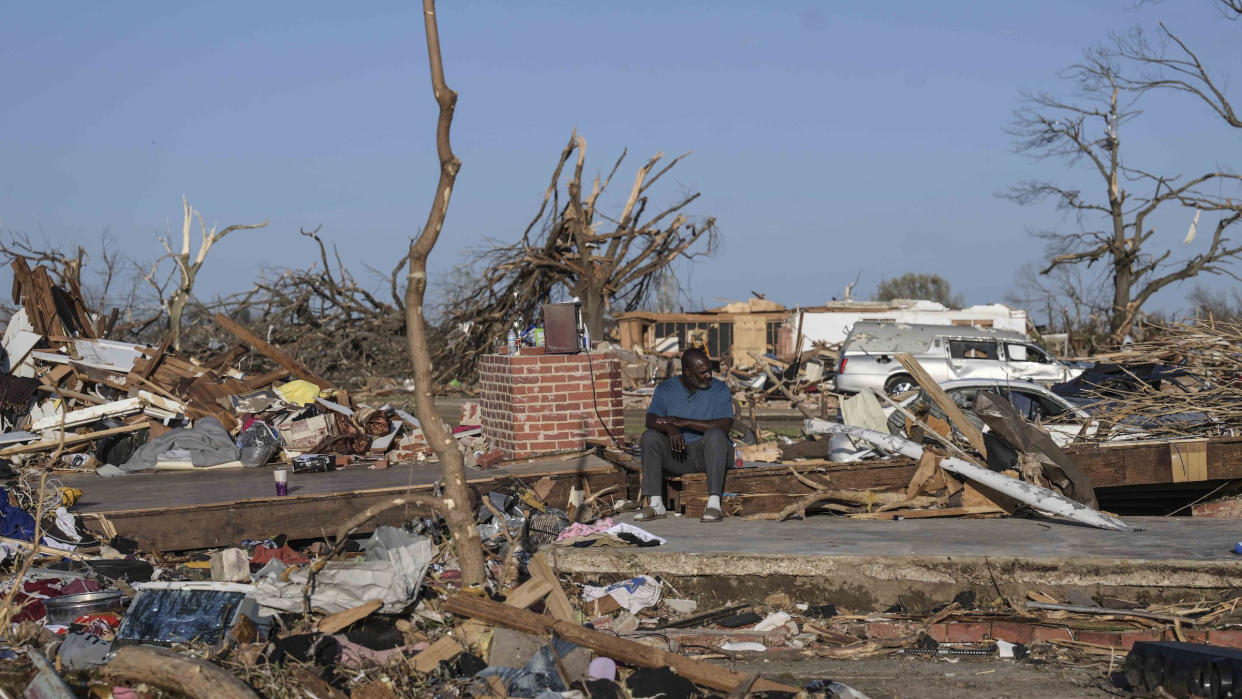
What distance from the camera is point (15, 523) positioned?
707 centimetres

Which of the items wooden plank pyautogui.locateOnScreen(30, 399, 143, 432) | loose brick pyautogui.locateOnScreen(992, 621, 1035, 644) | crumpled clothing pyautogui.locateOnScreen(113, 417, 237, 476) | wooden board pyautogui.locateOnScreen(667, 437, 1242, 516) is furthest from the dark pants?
wooden plank pyautogui.locateOnScreen(30, 399, 143, 432)

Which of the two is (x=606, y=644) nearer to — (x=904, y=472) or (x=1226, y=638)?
(x=1226, y=638)

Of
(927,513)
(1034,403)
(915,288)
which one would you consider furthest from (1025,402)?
(915,288)

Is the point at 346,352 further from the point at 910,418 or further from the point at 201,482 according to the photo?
the point at 910,418

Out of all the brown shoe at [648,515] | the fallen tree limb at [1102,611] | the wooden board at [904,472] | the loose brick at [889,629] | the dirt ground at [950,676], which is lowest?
the dirt ground at [950,676]

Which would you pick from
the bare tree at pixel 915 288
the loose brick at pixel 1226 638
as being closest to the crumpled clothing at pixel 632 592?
the loose brick at pixel 1226 638

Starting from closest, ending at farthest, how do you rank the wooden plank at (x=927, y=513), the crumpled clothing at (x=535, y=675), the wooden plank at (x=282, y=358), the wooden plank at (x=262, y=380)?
the crumpled clothing at (x=535, y=675), the wooden plank at (x=927, y=513), the wooden plank at (x=262, y=380), the wooden plank at (x=282, y=358)

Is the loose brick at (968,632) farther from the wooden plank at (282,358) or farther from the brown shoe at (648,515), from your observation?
the wooden plank at (282,358)

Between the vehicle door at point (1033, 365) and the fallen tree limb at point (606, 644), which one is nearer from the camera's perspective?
the fallen tree limb at point (606, 644)

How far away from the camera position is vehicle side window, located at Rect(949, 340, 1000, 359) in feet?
71.9

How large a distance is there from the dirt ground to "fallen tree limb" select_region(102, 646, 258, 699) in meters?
2.36

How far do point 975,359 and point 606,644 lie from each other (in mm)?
18606

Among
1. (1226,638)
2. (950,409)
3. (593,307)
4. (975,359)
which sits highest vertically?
(593,307)

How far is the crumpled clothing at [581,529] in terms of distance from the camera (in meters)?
6.76
